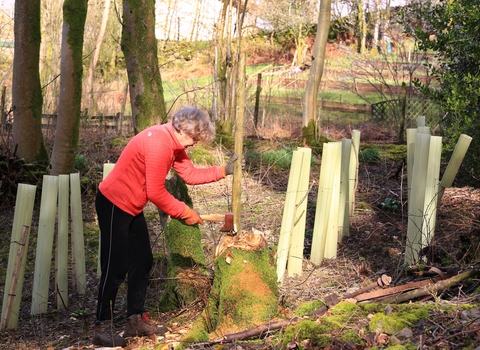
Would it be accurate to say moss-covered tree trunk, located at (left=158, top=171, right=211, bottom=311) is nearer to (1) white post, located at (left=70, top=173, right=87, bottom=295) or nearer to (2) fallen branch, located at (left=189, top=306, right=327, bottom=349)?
(1) white post, located at (left=70, top=173, right=87, bottom=295)

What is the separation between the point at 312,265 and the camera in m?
5.15

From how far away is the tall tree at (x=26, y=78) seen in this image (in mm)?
8070

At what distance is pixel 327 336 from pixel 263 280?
28.5 inches

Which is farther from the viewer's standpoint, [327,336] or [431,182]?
[431,182]

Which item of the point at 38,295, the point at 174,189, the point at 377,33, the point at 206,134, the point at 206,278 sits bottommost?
the point at 38,295

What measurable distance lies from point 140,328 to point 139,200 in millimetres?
854

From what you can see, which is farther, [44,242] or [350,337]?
[44,242]

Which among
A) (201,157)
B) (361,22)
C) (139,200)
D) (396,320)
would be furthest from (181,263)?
(361,22)

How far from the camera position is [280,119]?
13.8 metres

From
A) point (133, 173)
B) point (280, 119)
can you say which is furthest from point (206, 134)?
point (280, 119)

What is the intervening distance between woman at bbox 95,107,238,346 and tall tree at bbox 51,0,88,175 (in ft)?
10.5

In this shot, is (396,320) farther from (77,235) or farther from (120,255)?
(77,235)

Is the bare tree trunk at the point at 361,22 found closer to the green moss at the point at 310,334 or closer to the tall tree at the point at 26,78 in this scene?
the tall tree at the point at 26,78

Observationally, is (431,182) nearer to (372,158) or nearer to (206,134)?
(206,134)
